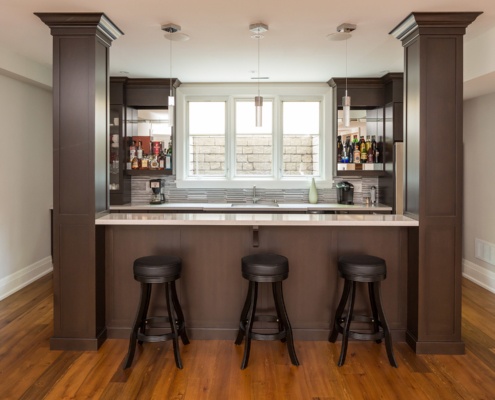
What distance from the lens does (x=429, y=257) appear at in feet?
10.9

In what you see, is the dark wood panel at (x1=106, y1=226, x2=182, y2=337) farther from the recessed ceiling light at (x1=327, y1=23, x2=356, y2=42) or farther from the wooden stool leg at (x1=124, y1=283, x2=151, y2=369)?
the recessed ceiling light at (x1=327, y1=23, x2=356, y2=42)

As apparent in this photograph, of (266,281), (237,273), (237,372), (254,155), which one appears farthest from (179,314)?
(254,155)

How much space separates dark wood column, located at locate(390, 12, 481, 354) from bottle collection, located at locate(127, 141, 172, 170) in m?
3.59

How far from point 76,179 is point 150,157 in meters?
2.70

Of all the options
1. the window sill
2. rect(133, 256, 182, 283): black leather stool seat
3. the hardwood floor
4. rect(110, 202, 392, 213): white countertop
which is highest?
the window sill

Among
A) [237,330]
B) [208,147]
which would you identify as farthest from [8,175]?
[237,330]

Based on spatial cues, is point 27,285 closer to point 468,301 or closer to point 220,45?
point 220,45

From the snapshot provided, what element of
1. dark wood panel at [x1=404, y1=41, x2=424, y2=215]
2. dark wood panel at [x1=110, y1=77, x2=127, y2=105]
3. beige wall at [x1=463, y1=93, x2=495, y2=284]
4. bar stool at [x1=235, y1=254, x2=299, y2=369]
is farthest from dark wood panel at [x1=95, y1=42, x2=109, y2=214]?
beige wall at [x1=463, y1=93, x2=495, y2=284]

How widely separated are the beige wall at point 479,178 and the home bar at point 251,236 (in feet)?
6.92

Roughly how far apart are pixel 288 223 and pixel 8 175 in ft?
11.0

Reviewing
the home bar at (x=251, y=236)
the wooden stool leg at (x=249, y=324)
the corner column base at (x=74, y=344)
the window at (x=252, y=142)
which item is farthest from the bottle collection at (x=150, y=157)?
the wooden stool leg at (x=249, y=324)

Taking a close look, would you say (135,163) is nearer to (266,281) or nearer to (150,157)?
(150,157)

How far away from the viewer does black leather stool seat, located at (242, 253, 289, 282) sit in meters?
3.12

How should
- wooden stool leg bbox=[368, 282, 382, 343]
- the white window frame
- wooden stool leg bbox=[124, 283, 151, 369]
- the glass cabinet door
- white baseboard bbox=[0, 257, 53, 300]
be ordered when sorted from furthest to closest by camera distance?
the white window frame < the glass cabinet door < white baseboard bbox=[0, 257, 53, 300] < wooden stool leg bbox=[368, 282, 382, 343] < wooden stool leg bbox=[124, 283, 151, 369]
